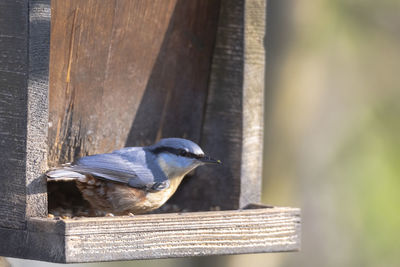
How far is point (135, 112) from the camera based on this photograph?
14.4 feet

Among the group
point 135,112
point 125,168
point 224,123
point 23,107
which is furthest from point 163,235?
point 224,123

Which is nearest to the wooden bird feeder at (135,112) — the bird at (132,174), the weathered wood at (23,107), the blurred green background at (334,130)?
the weathered wood at (23,107)

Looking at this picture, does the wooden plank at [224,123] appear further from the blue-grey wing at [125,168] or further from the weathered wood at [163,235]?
the blue-grey wing at [125,168]

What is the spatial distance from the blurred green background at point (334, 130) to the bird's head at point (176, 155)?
2.49m

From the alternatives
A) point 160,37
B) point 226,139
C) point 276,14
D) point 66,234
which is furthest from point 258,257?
point 66,234

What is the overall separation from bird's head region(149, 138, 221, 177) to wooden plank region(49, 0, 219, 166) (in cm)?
29

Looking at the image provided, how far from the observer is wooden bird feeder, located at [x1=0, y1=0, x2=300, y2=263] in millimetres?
3482

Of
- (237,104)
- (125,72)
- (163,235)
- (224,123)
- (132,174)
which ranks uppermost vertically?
(125,72)

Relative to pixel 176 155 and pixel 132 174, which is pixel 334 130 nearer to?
pixel 176 155

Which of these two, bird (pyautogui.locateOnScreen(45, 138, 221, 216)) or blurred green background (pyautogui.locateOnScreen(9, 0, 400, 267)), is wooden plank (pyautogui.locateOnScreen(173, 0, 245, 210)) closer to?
bird (pyautogui.locateOnScreen(45, 138, 221, 216))

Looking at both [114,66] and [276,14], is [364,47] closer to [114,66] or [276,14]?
[276,14]

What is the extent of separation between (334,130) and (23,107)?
5.29 meters

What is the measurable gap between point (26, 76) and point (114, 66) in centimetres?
76

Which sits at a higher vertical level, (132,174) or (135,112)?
(135,112)
